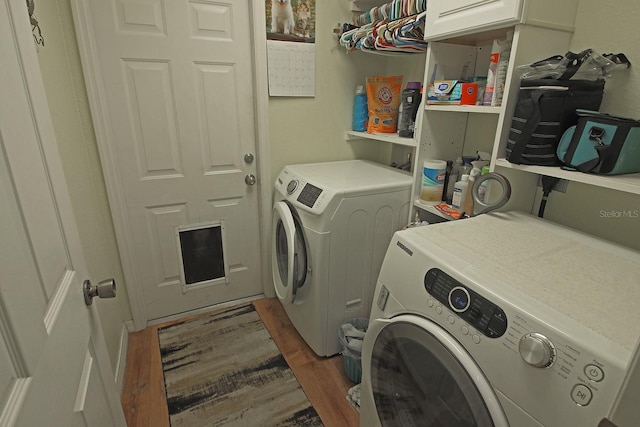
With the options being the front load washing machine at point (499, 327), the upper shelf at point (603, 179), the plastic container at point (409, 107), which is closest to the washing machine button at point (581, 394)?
the front load washing machine at point (499, 327)

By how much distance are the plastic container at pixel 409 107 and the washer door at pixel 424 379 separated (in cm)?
109

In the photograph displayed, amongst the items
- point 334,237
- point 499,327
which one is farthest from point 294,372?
point 499,327

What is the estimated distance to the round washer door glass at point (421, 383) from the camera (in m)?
0.76

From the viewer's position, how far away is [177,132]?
6.25 feet

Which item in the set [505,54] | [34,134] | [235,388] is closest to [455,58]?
[505,54]

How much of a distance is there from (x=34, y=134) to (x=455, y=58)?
1.52 metres

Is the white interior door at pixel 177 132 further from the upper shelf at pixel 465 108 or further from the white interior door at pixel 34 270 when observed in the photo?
the white interior door at pixel 34 270

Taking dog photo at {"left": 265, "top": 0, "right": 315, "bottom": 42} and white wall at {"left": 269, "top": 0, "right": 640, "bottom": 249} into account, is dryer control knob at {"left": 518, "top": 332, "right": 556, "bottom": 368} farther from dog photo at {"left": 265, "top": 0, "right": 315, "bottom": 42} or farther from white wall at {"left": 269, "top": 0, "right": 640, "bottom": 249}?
dog photo at {"left": 265, "top": 0, "right": 315, "bottom": 42}

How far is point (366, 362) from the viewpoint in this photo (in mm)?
1095

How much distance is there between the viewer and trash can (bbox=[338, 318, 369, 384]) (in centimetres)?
164

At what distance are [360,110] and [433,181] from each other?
0.81 metres

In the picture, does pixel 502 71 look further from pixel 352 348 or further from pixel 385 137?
pixel 352 348

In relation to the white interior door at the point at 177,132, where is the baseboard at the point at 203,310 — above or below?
below

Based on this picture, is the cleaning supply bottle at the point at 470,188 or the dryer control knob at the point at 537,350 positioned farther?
the cleaning supply bottle at the point at 470,188
